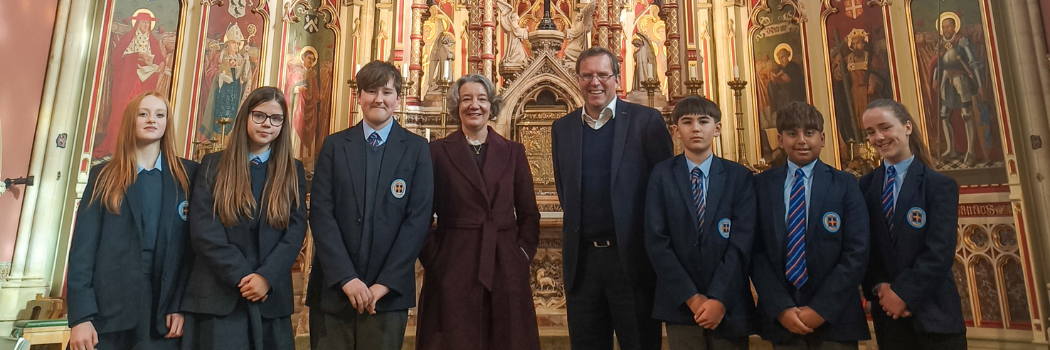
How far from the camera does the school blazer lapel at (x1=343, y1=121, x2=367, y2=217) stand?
2150 mm

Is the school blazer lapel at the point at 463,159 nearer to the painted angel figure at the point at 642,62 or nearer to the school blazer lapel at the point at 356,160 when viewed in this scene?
the school blazer lapel at the point at 356,160

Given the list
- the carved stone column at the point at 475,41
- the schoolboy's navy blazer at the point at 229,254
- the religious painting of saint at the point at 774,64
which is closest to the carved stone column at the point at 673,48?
the religious painting of saint at the point at 774,64

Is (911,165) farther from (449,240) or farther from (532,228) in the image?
(449,240)

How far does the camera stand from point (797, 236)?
214 centimetres

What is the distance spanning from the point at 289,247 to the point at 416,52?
463 cm

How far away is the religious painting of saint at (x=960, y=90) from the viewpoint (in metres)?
4.58

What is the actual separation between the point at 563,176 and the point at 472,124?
472 mm

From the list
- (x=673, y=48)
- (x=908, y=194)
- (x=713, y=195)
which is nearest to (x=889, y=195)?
(x=908, y=194)

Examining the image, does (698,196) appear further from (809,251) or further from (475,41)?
(475,41)

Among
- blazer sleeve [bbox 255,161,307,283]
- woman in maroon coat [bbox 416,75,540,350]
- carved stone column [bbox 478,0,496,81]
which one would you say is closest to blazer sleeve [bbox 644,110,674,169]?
woman in maroon coat [bbox 416,75,540,350]

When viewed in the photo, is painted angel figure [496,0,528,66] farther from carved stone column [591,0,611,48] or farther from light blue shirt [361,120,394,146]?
light blue shirt [361,120,394,146]

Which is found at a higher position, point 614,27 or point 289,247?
point 614,27

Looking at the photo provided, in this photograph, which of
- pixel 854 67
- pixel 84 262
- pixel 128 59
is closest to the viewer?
pixel 84 262

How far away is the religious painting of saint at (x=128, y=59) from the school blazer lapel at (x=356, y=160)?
4298mm
